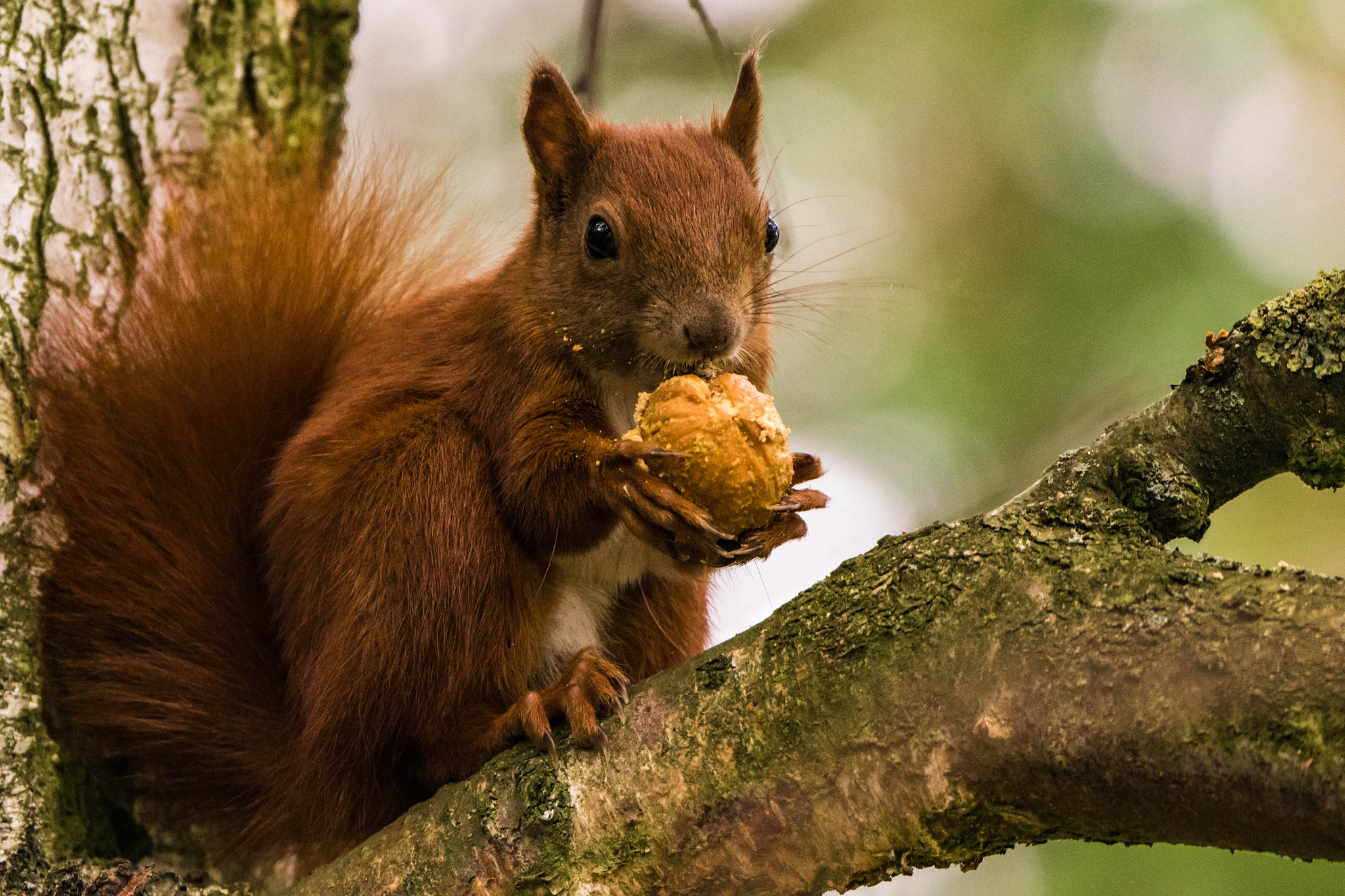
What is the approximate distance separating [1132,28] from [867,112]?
3.37 feet

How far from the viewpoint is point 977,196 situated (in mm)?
4086

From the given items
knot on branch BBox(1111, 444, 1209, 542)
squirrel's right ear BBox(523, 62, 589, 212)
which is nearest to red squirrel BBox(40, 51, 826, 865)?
squirrel's right ear BBox(523, 62, 589, 212)

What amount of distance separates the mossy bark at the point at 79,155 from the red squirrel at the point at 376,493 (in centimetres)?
6

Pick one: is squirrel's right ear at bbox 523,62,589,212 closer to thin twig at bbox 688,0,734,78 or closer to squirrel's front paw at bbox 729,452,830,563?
thin twig at bbox 688,0,734,78

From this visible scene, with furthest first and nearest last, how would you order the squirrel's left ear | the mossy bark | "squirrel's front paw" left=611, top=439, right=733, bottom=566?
the squirrel's left ear → the mossy bark → "squirrel's front paw" left=611, top=439, right=733, bottom=566

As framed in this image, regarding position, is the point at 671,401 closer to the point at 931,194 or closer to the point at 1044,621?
the point at 1044,621

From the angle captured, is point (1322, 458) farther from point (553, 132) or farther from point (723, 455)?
point (553, 132)

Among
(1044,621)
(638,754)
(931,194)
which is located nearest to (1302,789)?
(1044,621)

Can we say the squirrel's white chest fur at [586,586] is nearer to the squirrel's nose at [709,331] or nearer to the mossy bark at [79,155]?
the squirrel's nose at [709,331]

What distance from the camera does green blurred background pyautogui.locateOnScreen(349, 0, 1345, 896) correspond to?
2.23 meters

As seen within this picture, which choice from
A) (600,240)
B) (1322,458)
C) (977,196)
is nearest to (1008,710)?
(1322,458)

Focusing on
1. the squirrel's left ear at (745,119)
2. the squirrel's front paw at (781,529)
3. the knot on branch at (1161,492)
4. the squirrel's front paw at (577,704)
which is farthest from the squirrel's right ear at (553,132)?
the knot on branch at (1161,492)

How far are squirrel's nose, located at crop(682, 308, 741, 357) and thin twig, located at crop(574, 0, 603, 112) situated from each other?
569 mm

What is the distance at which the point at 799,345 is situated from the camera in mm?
2047
